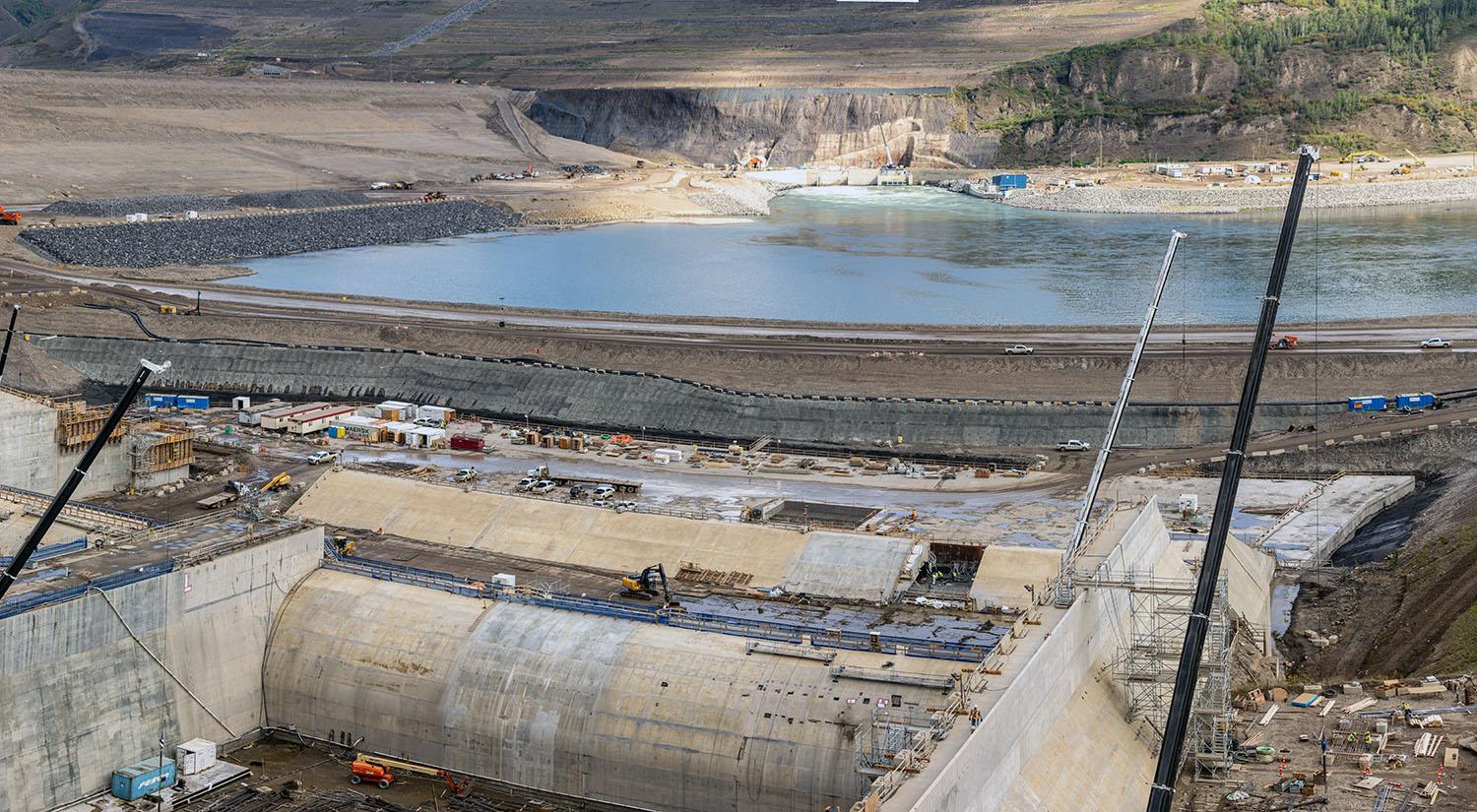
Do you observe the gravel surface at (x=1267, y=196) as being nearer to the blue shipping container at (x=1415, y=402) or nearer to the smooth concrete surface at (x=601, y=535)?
the blue shipping container at (x=1415, y=402)

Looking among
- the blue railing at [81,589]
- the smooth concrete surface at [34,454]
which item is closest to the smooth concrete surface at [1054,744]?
the blue railing at [81,589]

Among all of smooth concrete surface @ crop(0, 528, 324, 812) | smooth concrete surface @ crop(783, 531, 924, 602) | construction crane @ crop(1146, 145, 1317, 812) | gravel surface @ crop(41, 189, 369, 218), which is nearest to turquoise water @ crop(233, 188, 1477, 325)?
gravel surface @ crop(41, 189, 369, 218)

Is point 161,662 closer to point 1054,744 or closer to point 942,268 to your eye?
point 1054,744

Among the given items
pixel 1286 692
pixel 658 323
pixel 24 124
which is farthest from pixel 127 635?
pixel 24 124

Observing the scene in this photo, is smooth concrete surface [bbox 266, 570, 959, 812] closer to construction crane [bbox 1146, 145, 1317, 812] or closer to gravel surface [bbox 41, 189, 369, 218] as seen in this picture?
construction crane [bbox 1146, 145, 1317, 812]

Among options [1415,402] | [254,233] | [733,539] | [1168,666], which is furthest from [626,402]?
[254,233]

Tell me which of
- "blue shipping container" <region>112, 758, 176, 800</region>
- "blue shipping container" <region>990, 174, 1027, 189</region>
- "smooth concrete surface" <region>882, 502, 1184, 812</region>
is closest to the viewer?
"smooth concrete surface" <region>882, 502, 1184, 812</region>
